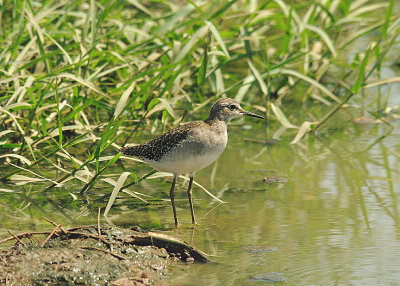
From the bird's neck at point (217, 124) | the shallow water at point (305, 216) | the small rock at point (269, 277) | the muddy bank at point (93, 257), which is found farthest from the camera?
the bird's neck at point (217, 124)

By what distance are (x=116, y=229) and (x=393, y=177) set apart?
3.38 metres

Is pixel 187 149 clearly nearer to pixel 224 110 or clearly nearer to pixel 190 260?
pixel 224 110

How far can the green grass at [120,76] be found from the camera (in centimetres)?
676

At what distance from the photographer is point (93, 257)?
4492 mm

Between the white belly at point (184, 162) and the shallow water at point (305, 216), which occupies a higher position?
the white belly at point (184, 162)

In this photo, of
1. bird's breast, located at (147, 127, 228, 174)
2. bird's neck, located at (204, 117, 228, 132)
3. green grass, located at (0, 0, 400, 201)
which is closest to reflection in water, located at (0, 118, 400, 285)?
green grass, located at (0, 0, 400, 201)

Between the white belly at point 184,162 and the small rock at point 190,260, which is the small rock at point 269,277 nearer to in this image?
the small rock at point 190,260

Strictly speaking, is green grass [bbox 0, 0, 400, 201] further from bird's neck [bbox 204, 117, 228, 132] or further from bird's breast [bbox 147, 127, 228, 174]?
bird's breast [bbox 147, 127, 228, 174]

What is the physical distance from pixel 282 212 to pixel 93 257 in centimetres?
213

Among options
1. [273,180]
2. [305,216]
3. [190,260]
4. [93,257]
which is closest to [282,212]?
[305,216]

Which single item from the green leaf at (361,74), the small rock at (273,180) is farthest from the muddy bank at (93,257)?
the green leaf at (361,74)

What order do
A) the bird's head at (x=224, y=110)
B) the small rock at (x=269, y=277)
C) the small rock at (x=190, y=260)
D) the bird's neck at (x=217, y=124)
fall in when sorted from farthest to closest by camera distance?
the bird's head at (x=224, y=110) < the bird's neck at (x=217, y=124) < the small rock at (x=190, y=260) < the small rock at (x=269, y=277)

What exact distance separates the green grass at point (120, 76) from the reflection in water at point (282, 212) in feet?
1.23

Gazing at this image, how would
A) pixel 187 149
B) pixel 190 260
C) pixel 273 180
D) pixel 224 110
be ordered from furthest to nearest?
1. pixel 273 180
2. pixel 224 110
3. pixel 187 149
4. pixel 190 260
